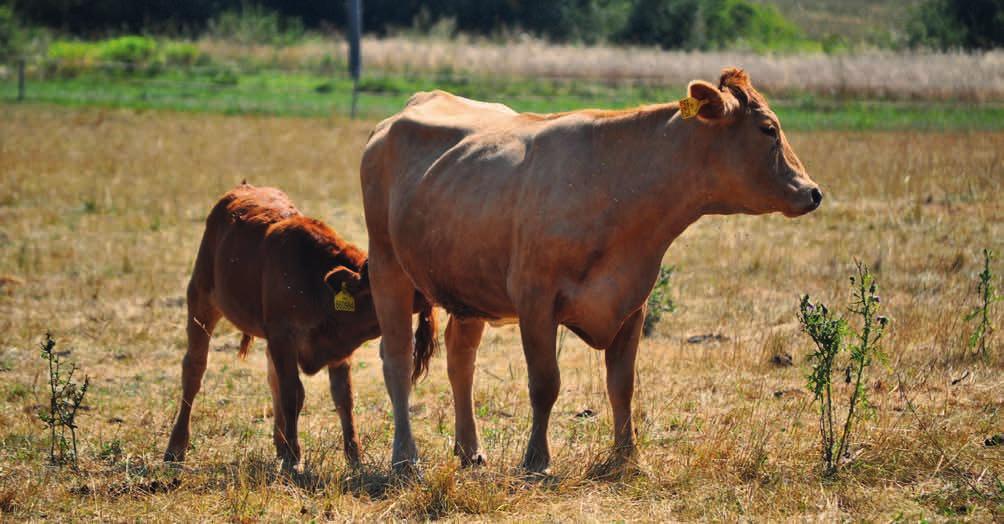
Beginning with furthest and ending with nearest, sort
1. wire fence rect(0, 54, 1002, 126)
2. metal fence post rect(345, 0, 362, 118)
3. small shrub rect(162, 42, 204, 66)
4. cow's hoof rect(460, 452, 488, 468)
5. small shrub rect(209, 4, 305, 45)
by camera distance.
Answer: small shrub rect(209, 4, 305, 45)
small shrub rect(162, 42, 204, 66)
metal fence post rect(345, 0, 362, 118)
wire fence rect(0, 54, 1002, 126)
cow's hoof rect(460, 452, 488, 468)

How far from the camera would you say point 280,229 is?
25.3 ft

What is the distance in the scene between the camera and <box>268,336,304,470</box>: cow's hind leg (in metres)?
7.11

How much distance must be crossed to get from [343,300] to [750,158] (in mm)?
2619

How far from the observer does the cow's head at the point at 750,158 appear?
6.09 meters

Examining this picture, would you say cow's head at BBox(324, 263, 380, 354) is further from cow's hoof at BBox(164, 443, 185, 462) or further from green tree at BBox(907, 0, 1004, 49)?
green tree at BBox(907, 0, 1004, 49)

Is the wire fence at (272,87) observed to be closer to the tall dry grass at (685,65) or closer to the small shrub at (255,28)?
the tall dry grass at (685,65)

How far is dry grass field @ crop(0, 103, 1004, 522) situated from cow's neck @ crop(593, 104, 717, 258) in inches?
48.3

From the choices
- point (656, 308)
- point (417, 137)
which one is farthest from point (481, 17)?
point (417, 137)

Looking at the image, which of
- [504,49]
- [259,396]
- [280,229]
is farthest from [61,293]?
[504,49]

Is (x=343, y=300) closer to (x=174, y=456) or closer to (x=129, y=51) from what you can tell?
(x=174, y=456)

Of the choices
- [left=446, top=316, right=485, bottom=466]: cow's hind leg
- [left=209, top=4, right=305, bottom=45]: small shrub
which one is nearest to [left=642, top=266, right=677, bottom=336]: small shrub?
[left=446, top=316, right=485, bottom=466]: cow's hind leg

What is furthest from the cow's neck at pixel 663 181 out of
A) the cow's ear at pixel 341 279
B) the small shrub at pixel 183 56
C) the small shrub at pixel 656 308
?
the small shrub at pixel 183 56

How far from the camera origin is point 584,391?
8602mm

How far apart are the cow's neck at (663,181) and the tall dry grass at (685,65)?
21.3 metres
